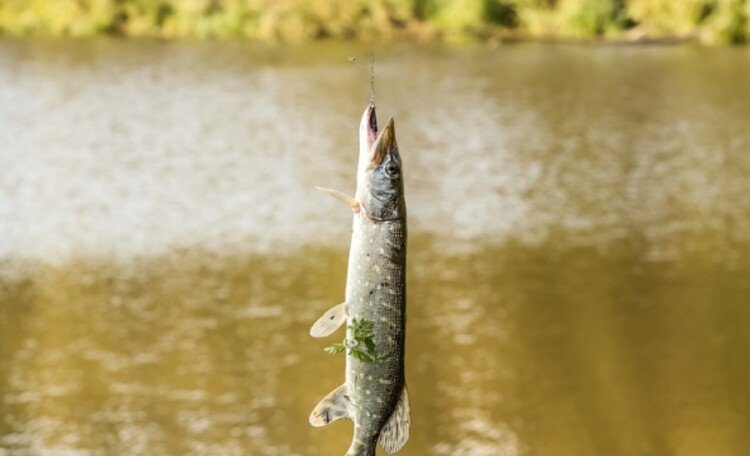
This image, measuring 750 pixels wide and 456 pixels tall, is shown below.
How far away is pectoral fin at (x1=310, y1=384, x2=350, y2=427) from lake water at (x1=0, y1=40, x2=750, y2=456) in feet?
50.4

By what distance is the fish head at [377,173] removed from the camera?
3.18 metres

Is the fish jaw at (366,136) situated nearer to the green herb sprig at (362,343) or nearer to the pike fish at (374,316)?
the pike fish at (374,316)

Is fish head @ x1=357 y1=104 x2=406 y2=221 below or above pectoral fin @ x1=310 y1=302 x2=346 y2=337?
above

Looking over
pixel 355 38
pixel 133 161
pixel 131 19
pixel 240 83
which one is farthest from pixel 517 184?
pixel 131 19

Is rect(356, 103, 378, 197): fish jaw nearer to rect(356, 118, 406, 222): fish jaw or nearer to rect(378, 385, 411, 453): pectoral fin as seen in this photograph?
rect(356, 118, 406, 222): fish jaw

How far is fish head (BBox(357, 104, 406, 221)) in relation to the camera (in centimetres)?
318

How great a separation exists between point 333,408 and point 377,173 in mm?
645

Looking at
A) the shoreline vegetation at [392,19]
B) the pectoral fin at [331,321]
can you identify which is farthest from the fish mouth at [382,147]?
the shoreline vegetation at [392,19]

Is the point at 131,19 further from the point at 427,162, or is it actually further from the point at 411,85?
the point at 427,162

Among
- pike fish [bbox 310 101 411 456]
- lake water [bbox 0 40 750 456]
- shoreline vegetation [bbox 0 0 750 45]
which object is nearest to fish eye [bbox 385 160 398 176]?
pike fish [bbox 310 101 411 456]

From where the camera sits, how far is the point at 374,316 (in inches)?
132

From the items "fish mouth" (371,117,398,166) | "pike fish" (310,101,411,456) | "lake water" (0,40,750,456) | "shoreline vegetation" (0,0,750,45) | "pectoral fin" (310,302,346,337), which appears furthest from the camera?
"shoreline vegetation" (0,0,750,45)

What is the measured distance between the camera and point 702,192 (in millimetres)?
29875

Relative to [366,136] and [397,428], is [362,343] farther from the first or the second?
[366,136]
